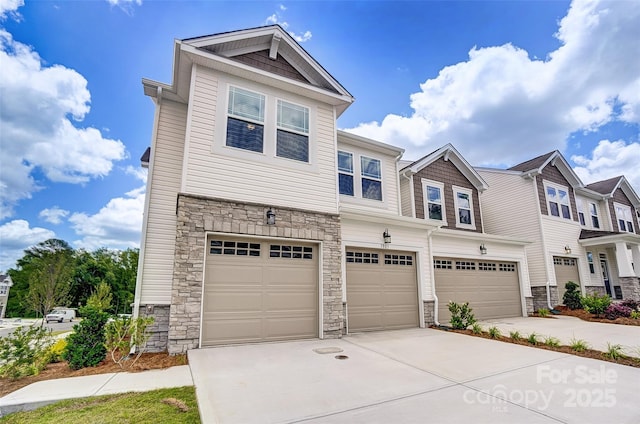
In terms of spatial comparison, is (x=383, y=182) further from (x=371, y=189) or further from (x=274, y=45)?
(x=274, y=45)

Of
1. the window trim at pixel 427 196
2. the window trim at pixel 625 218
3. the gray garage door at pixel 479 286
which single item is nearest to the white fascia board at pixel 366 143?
the window trim at pixel 427 196

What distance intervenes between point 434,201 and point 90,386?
12813mm

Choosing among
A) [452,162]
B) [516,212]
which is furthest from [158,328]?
[516,212]

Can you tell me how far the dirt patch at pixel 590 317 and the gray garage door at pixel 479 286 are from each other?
2269mm

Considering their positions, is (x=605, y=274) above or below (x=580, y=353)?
above

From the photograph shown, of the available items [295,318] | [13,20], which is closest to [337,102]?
[295,318]

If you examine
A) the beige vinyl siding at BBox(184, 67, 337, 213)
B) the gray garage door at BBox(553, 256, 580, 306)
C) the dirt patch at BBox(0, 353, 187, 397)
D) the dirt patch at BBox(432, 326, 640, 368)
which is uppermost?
the beige vinyl siding at BBox(184, 67, 337, 213)

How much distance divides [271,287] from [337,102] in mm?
5533

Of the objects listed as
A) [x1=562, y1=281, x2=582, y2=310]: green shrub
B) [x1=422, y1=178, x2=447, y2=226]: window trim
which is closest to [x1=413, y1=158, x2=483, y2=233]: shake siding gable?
[x1=422, y1=178, x2=447, y2=226]: window trim

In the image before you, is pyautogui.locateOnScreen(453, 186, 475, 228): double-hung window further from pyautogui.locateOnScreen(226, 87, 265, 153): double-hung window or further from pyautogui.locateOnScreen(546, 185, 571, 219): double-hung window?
pyautogui.locateOnScreen(226, 87, 265, 153): double-hung window

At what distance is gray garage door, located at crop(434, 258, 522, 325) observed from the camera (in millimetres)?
10633

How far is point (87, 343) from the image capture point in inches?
219

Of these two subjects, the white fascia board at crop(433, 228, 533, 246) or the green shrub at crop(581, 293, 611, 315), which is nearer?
the white fascia board at crop(433, 228, 533, 246)

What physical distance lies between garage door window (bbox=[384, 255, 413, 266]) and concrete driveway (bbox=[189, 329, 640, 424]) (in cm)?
307
